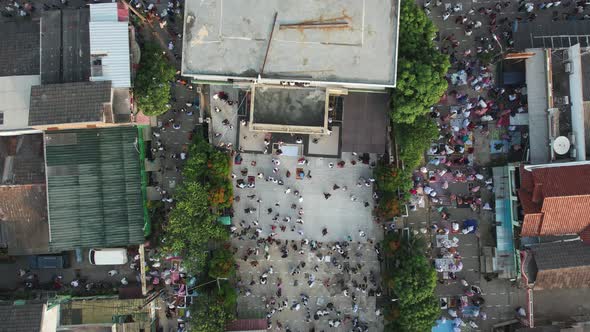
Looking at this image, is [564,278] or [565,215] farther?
[564,278]

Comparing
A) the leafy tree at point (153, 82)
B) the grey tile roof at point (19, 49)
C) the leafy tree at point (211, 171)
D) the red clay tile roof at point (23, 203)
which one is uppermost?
the grey tile roof at point (19, 49)

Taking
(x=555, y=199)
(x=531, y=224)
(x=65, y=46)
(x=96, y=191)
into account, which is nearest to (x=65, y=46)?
(x=65, y=46)

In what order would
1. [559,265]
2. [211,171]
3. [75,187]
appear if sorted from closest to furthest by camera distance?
[559,265]
[75,187]
[211,171]

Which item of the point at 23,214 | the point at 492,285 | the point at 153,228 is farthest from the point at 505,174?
the point at 23,214

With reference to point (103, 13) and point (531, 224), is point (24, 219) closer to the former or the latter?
point (103, 13)

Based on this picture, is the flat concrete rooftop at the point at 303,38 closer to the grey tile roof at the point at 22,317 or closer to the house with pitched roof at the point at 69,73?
the house with pitched roof at the point at 69,73

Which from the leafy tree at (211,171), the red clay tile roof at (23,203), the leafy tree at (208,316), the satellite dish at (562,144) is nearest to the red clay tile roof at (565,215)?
the satellite dish at (562,144)
